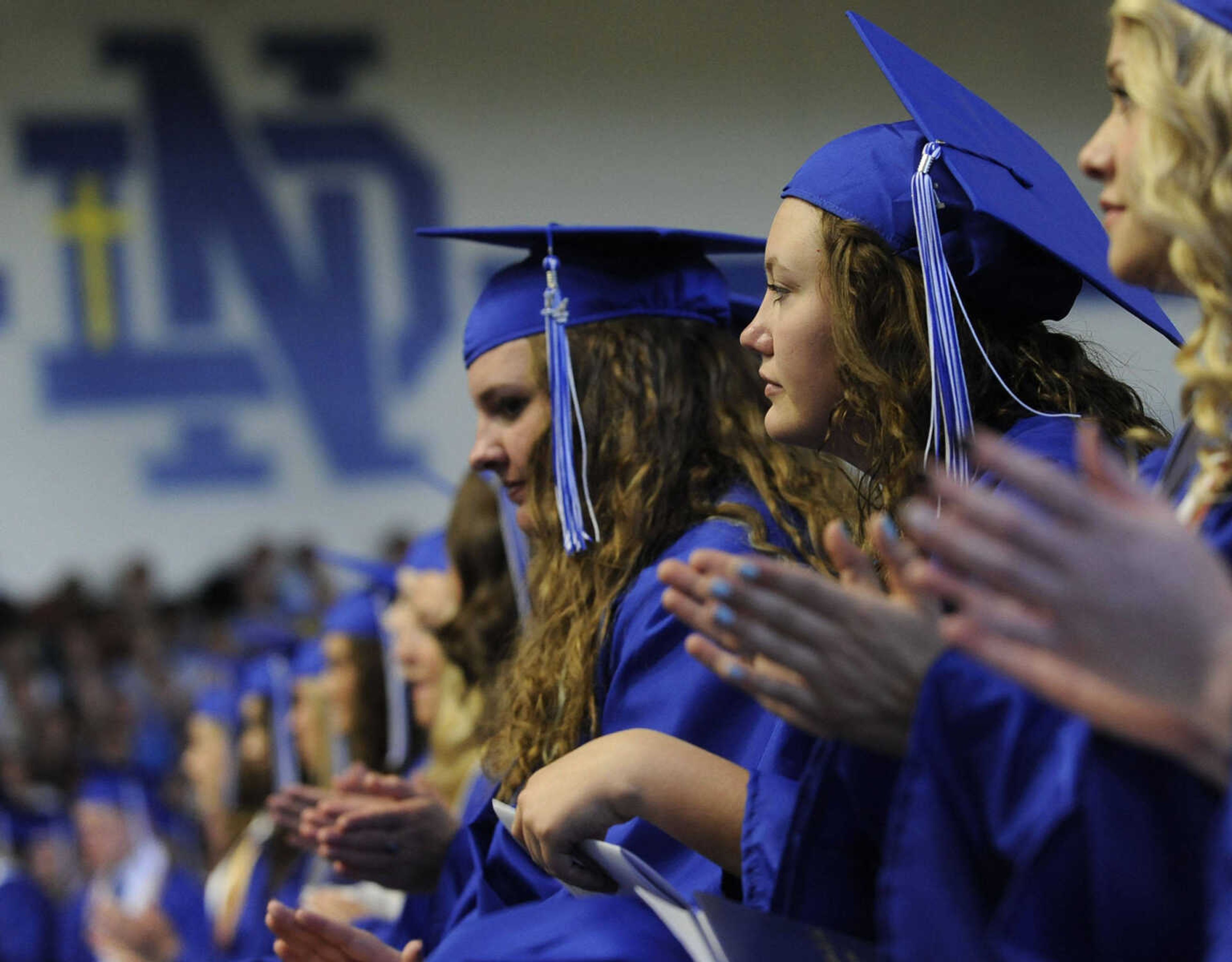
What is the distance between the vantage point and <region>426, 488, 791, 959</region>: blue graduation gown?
128cm

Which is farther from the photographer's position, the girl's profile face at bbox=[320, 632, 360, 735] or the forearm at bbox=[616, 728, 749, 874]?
Result: the girl's profile face at bbox=[320, 632, 360, 735]

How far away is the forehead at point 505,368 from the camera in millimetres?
2215

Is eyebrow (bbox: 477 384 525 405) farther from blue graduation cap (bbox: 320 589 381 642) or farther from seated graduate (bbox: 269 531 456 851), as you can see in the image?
blue graduation cap (bbox: 320 589 381 642)

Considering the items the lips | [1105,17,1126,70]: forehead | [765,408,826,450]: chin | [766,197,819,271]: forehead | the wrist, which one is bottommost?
the wrist

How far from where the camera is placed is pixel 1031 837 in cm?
96

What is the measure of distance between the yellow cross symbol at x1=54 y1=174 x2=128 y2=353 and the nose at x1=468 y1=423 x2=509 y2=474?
6678 mm

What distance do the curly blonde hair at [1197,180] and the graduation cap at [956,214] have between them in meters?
0.41

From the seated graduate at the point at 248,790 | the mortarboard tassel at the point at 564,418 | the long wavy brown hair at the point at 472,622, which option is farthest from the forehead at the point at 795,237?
the seated graduate at the point at 248,790

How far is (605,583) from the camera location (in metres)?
1.90

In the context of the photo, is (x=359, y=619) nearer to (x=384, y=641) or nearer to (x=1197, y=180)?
(x=384, y=641)

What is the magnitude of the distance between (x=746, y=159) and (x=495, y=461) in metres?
6.35

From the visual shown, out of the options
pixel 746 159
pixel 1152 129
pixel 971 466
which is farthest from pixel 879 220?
pixel 746 159

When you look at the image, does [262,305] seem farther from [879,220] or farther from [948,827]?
[948,827]

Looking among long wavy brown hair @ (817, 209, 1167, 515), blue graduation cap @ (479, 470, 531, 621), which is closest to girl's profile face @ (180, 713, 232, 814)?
blue graduation cap @ (479, 470, 531, 621)
